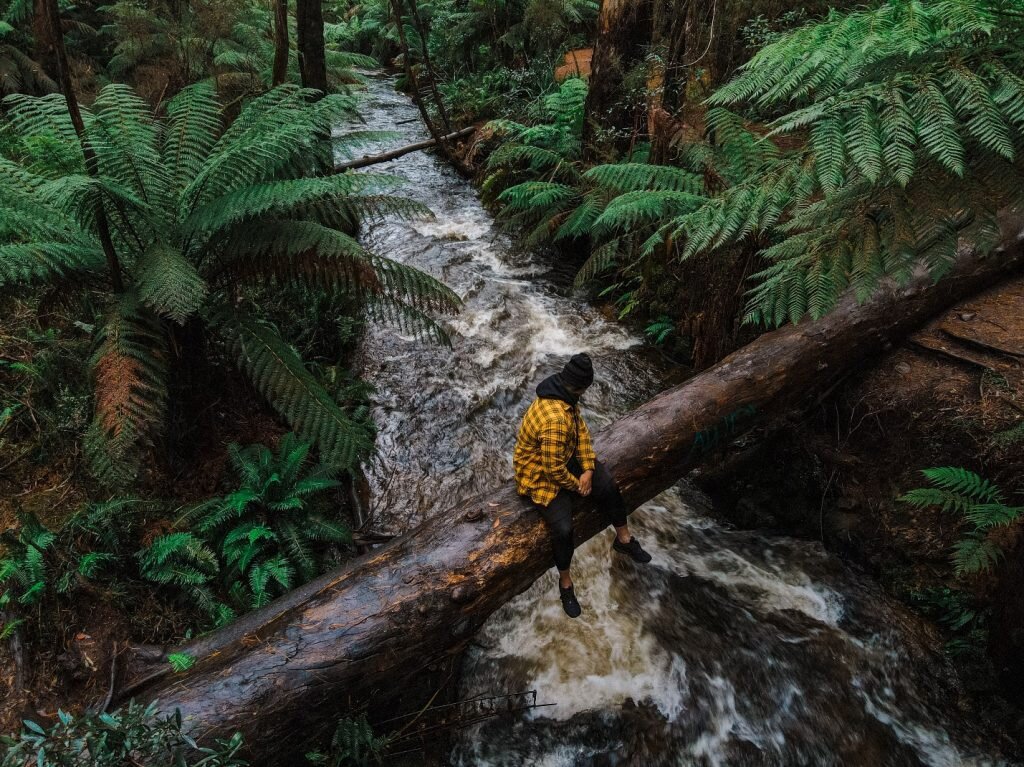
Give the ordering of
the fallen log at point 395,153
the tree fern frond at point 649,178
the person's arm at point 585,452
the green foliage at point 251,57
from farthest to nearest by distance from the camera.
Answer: the fallen log at point 395,153, the green foliage at point 251,57, the tree fern frond at point 649,178, the person's arm at point 585,452

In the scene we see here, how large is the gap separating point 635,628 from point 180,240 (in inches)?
148

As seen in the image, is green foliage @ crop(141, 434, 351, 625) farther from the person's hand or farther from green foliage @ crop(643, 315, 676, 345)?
green foliage @ crop(643, 315, 676, 345)

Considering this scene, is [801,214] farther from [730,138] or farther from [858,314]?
[730,138]

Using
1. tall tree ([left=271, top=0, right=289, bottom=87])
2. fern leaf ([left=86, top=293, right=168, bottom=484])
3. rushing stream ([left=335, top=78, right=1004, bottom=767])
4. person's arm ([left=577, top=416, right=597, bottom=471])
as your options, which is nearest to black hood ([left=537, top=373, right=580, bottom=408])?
person's arm ([left=577, top=416, right=597, bottom=471])

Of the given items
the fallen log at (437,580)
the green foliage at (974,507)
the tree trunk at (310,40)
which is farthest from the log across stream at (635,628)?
the tree trunk at (310,40)

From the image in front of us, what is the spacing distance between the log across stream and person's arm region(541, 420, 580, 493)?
0.98 feet

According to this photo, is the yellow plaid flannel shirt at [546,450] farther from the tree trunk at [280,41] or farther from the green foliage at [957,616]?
the tree trunk at [280,41]

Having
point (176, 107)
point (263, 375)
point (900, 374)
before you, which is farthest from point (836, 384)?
point (176, 107)

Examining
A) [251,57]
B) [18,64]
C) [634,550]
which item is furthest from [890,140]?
[18,64]

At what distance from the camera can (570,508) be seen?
3111 mm

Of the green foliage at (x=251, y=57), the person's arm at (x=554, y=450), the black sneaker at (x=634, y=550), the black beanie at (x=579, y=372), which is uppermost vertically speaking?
the green foliage at (x=251, y=57)

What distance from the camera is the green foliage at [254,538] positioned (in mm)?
3027

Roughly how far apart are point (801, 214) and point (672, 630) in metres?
2.60

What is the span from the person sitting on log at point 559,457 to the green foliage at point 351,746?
1246 mm
